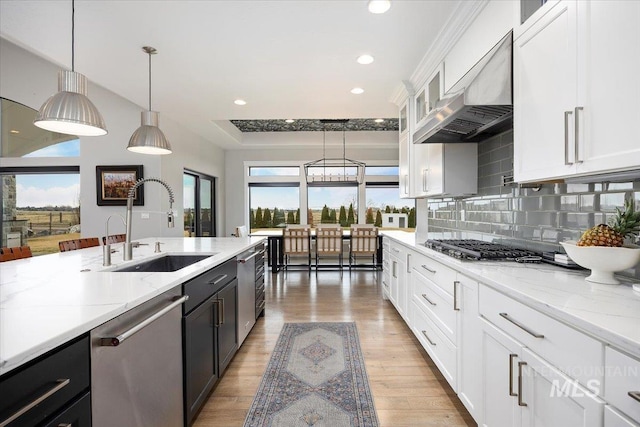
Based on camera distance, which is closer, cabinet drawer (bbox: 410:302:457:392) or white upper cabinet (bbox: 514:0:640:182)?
white upper cabinet (bbox: 514:0:640:182)

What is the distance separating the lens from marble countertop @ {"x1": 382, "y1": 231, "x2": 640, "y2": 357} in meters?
0.82

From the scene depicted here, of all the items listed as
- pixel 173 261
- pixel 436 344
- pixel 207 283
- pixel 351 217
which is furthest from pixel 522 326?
pixel 351 217

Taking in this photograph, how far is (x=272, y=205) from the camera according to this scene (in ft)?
24.3

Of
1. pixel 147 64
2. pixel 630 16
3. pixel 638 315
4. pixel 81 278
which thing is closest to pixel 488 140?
pixel 630 16

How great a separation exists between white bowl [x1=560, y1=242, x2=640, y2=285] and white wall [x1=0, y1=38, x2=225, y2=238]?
4763 millimetres

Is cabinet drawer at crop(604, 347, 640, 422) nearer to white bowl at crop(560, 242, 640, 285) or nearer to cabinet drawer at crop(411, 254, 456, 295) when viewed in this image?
white bowl at crop(560, 242, 640, 285)

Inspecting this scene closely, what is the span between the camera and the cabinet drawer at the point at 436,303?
74.0 inches

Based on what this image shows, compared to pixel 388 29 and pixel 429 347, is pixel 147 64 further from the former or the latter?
pixel 429 347

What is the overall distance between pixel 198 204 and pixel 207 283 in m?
4.53

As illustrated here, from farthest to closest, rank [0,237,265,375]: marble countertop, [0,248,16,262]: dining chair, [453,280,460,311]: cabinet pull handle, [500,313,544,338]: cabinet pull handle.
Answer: [0,248,16,262]: dining chair, [453,280,460,311]: cabinet pull handle, [500,313,544,338]: cabinet pull handle, [0,237,265,375]: marble countertop

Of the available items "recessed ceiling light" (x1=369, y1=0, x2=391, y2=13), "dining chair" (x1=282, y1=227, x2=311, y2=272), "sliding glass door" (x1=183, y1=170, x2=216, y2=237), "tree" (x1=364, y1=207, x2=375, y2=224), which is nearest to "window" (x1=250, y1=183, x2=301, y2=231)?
"sliding glass door" (x1=183, y1=170, x2=216, y2=237)

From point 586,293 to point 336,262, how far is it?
222 inches

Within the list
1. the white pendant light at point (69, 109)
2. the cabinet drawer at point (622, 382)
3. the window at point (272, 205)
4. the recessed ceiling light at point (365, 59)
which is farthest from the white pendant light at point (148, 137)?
the window at point (272, 205)

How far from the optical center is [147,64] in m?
3.01
